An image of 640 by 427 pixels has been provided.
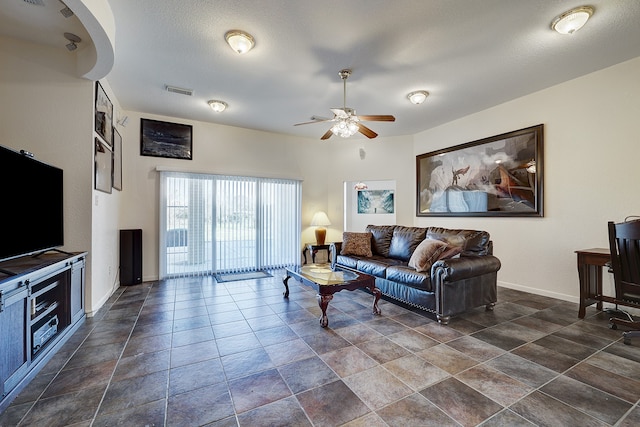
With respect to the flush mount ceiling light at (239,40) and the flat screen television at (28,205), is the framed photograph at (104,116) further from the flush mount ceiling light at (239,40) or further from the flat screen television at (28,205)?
the flush mount ceiling light at (239,40)

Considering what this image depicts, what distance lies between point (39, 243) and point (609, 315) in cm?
572

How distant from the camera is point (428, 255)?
10.4ft

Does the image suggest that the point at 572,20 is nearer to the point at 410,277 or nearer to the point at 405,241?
the point at 410,277

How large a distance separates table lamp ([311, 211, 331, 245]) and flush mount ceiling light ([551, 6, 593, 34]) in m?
4.42

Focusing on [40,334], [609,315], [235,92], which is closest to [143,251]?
[40,334]

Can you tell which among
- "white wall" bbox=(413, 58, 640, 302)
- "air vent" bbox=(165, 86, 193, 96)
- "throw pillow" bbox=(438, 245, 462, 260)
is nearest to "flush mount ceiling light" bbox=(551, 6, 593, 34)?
"white wall" bbox=(413, 58, 640, 302)

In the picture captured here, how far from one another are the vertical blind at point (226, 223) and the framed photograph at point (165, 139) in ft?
1.31

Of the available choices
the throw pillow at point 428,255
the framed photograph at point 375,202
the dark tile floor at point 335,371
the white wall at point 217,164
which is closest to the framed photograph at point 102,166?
the white wall at point 217,164

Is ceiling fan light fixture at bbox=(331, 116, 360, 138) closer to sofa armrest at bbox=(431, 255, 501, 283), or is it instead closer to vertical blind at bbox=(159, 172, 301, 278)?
sofa armrest at bbox=(431, 255, 501, 283)

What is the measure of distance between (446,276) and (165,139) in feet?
16.1

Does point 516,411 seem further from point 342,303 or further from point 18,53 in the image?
point 18,53

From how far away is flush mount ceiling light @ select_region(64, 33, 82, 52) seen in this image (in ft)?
8.59

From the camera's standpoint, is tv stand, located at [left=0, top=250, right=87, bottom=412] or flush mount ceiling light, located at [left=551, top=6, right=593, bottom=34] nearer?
tv stand, located at [left=0, top=250, right=87, bottom=412]

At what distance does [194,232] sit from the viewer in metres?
4.96
